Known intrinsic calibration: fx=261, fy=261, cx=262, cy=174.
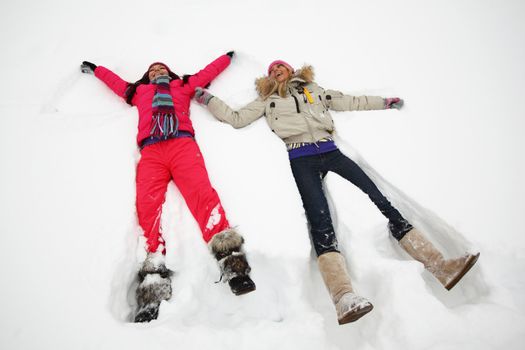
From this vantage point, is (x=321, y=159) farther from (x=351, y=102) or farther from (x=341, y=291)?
(x=341, y=291)

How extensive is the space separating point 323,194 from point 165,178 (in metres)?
1.22

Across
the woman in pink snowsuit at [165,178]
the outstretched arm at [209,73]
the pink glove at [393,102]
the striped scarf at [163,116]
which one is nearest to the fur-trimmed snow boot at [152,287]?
the woman in pink snowsuit at [165,178]

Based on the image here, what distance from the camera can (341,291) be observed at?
1466 mm

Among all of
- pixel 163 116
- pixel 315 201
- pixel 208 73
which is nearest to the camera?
pixel 315 201

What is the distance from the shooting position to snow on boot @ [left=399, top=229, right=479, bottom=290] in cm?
152

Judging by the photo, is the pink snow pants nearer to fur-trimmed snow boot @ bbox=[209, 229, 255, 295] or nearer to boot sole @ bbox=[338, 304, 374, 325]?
fur-trimmed snow boot @ bbox=[209, 229, 255, 295]

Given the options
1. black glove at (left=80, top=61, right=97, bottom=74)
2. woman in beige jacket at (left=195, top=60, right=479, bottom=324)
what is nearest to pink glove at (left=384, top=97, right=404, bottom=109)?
woman in beige jacket at (left=195, top=60, right=479, bottom=324)

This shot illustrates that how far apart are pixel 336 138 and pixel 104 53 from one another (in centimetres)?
275

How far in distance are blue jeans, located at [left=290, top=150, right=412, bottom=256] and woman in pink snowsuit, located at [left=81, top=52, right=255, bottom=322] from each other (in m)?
0.56

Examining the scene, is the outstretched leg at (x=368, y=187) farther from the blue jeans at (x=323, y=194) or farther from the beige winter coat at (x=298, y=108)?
the beige winter coat at (x=298, y=108)

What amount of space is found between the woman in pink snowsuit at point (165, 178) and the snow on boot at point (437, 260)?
1.09 meters

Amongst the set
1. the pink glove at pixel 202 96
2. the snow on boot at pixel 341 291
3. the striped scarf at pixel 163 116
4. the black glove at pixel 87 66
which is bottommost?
the snow on boot at pixel 341 291

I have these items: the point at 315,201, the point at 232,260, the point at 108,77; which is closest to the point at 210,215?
the point at 232,260

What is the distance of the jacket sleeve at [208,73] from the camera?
2.68 meters
